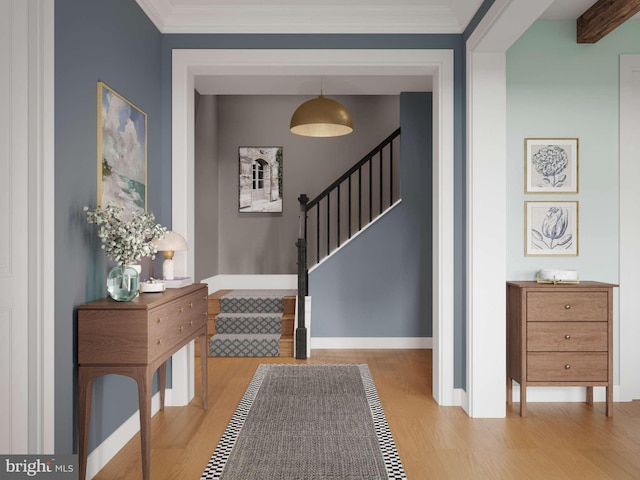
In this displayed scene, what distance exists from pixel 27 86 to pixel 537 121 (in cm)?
346

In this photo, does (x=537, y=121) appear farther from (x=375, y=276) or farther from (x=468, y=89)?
(x=375, y=276)

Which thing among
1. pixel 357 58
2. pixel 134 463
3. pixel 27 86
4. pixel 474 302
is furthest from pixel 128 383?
pixel 357 58

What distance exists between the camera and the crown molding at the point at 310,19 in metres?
3.53

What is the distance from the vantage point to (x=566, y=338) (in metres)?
3.33

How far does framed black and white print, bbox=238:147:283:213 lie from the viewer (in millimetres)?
6652

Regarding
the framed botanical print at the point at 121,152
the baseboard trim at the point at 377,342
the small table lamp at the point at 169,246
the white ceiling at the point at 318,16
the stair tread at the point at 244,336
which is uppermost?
the white ceiling at the point at 318,16

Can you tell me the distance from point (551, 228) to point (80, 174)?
3.35 meters

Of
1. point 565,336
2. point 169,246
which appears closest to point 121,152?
point 169,246

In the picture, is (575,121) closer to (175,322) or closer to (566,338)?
(566,338)

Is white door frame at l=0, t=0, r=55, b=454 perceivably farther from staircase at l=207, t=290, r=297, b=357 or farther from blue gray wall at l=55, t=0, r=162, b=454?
staircase at l=207, t=290, r=297, b=357

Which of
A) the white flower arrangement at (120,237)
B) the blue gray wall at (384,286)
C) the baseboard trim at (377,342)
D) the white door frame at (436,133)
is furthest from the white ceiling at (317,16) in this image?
the baseboard trim at (377,342)

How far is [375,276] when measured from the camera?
5.39 metres

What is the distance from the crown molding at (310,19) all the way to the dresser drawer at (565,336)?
2346mm

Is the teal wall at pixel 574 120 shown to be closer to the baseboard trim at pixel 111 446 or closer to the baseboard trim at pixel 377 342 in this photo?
the baseboard trim at pixel 377 342
